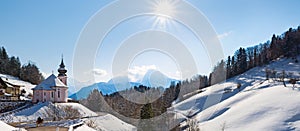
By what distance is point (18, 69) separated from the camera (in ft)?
192

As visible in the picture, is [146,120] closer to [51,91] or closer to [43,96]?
[51,91]

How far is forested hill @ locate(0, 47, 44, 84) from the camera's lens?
57.9m

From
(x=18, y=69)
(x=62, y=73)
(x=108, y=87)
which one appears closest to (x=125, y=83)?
(x=62, y=73)

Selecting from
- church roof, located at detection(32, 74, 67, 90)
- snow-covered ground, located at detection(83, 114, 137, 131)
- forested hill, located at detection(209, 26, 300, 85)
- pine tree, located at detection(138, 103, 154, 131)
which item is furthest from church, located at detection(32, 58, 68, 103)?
forested hill, located at detection(209, 26, 300, 85)

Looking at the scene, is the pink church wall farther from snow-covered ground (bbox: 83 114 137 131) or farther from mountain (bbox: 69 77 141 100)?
snow-covered ground (bbox: 83 114 137 131)

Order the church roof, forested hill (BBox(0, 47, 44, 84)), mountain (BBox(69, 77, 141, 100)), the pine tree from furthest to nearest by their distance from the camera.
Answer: forested hill (BBox(0, 47, 44, 84)) → the church roof → mountain (BBox(69, 77, 141, 100)) → the pine tree

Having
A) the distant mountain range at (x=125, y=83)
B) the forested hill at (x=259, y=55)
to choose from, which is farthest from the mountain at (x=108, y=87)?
the forested hill at (x=259, y=55)

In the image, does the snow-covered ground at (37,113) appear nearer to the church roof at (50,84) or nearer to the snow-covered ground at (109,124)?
the church roof at (50,84)

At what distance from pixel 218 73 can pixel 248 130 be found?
48571mm

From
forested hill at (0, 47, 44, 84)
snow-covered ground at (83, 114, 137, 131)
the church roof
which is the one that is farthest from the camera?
forested hill at (0, 47, 44, 84)

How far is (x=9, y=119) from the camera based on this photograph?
Answer: 76.3ft

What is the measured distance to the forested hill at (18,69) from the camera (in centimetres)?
5791

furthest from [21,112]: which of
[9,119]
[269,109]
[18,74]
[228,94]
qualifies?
[18,74]

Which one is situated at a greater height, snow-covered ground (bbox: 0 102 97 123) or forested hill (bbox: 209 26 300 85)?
forested hill (bbox: 209 26 300 85)
